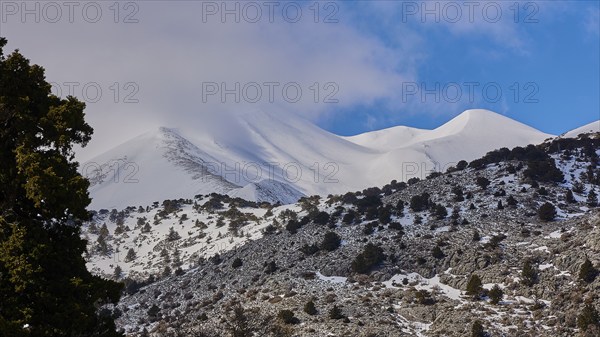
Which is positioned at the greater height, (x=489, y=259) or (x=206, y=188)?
(x=206, y=188)

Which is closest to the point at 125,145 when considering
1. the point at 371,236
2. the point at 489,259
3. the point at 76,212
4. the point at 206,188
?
the point at 206,188

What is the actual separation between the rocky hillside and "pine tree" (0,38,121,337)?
15826mm

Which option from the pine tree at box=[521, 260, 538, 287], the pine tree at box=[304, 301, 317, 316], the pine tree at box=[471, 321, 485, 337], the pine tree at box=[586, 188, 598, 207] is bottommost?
the pine tree at box=[471, 321, 485, 337]

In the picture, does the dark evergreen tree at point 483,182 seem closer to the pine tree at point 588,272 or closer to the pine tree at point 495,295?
the pine tree at point 495,295

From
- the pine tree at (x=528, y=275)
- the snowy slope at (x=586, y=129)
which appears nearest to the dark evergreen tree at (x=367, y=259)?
the pine tree at (x=528, y=275)

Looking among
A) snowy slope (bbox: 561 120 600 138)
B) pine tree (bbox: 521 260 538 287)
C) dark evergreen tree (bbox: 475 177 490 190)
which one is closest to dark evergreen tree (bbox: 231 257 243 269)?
dark evergreen tree (bbox: 475 177 490 190)

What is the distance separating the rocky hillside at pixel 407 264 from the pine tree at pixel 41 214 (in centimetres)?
1583

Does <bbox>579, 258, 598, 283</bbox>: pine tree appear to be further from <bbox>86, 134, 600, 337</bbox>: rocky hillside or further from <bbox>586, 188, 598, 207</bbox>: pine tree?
<bbox>586, 188, 598, 207</bbox>: pine tree

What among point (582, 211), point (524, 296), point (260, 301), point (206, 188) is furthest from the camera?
point (206, 188)

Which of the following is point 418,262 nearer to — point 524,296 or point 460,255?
point 460,255

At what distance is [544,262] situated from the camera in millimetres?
41156

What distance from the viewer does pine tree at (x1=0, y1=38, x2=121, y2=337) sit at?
12.1 metres

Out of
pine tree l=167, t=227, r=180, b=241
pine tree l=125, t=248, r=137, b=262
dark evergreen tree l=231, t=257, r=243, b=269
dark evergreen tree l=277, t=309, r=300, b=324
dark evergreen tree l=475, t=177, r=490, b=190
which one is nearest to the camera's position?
dark evergreen tree l=277, t=309, r=300, b=324

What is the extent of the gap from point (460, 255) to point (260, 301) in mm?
16505
